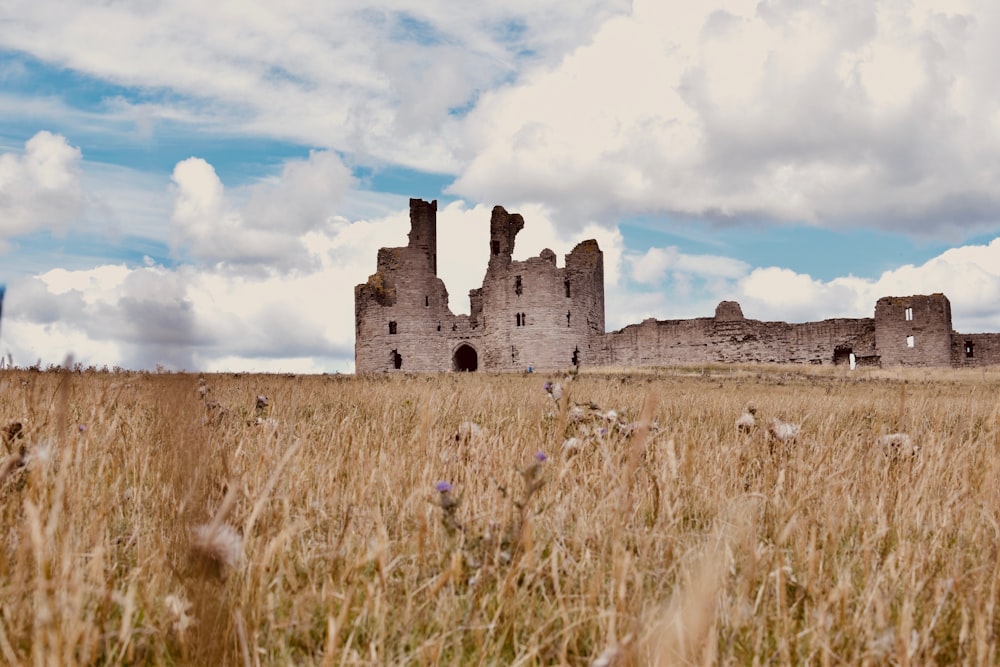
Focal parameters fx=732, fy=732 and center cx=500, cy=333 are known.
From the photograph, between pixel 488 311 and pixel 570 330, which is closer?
pixel 570 330

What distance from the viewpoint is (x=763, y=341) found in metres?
39.9

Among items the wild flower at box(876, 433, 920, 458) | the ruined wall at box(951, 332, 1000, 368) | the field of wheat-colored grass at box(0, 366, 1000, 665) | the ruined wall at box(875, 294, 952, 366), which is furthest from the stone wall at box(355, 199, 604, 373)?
the field of wheat-colored grass at box(0, 366, 1000, 665)

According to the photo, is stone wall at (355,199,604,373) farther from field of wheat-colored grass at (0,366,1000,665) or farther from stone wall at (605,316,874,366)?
field of wheat-colored grass at (0,366,1000,665)

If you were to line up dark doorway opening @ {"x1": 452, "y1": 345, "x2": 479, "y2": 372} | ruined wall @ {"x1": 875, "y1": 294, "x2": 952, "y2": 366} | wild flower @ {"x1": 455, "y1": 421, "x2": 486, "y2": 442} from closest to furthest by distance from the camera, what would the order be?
1. wild flower @ {"x1": 455, "y1": 421, "x2": 486, "y2": 442}
2. ruined wall @ {"x1": 875, "y1": 294, "x2": 952, "y2": 366}
3. dark doorway opening @ {"x1": 452, "y1": 345, "x2": 479, "y2": 372}

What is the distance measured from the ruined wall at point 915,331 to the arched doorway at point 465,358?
22.9 metres

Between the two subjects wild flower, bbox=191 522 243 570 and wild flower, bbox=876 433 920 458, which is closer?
wild flower, bbox=191 522 243 570

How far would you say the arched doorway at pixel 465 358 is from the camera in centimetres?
4576

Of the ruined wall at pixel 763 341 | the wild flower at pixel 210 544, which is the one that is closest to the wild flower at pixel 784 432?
the wild flower at pixel 210 544

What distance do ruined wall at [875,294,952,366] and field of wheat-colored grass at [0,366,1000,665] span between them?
38.8m

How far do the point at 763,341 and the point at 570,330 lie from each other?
10496mm

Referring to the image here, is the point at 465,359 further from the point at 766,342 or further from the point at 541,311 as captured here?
the point at 766,342

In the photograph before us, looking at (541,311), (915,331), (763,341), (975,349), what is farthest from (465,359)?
(975,349)

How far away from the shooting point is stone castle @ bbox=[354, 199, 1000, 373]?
38875mm

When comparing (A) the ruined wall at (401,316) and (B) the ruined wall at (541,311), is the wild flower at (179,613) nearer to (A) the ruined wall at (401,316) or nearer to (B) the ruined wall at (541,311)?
(B) the ruined wall at (541,311)
